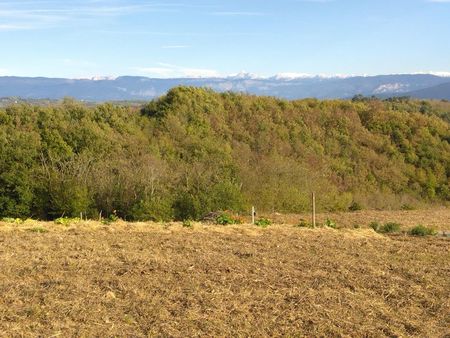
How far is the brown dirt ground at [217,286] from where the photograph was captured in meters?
6.63

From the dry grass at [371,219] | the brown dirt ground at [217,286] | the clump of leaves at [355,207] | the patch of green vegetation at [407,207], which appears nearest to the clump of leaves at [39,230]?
the brown dirt ground at [217,286]

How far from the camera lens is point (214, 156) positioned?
3978cm

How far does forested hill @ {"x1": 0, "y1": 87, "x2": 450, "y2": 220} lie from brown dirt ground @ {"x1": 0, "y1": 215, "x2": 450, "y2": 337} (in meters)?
15.8

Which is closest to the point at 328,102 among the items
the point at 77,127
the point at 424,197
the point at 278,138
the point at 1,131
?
the point at 278,138

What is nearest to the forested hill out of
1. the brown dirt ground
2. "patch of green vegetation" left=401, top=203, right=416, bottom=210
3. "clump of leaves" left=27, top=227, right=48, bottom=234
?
"patch of green vegetation" left=401, top=203, right=416, bottom=210

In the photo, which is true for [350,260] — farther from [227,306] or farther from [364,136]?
[364,136]

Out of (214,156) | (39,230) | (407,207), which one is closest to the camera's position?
(39,230)

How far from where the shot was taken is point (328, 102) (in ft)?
194

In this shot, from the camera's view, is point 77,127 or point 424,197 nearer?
point 77,127

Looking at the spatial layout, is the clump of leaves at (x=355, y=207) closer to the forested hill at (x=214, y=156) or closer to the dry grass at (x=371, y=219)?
the forested hill at (x=214, y=156)

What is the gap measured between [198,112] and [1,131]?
63.0 ft

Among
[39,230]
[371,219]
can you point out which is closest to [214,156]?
[371,219]

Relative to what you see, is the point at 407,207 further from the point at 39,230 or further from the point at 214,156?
the point at 39,230

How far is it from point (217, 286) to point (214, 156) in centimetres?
3168
